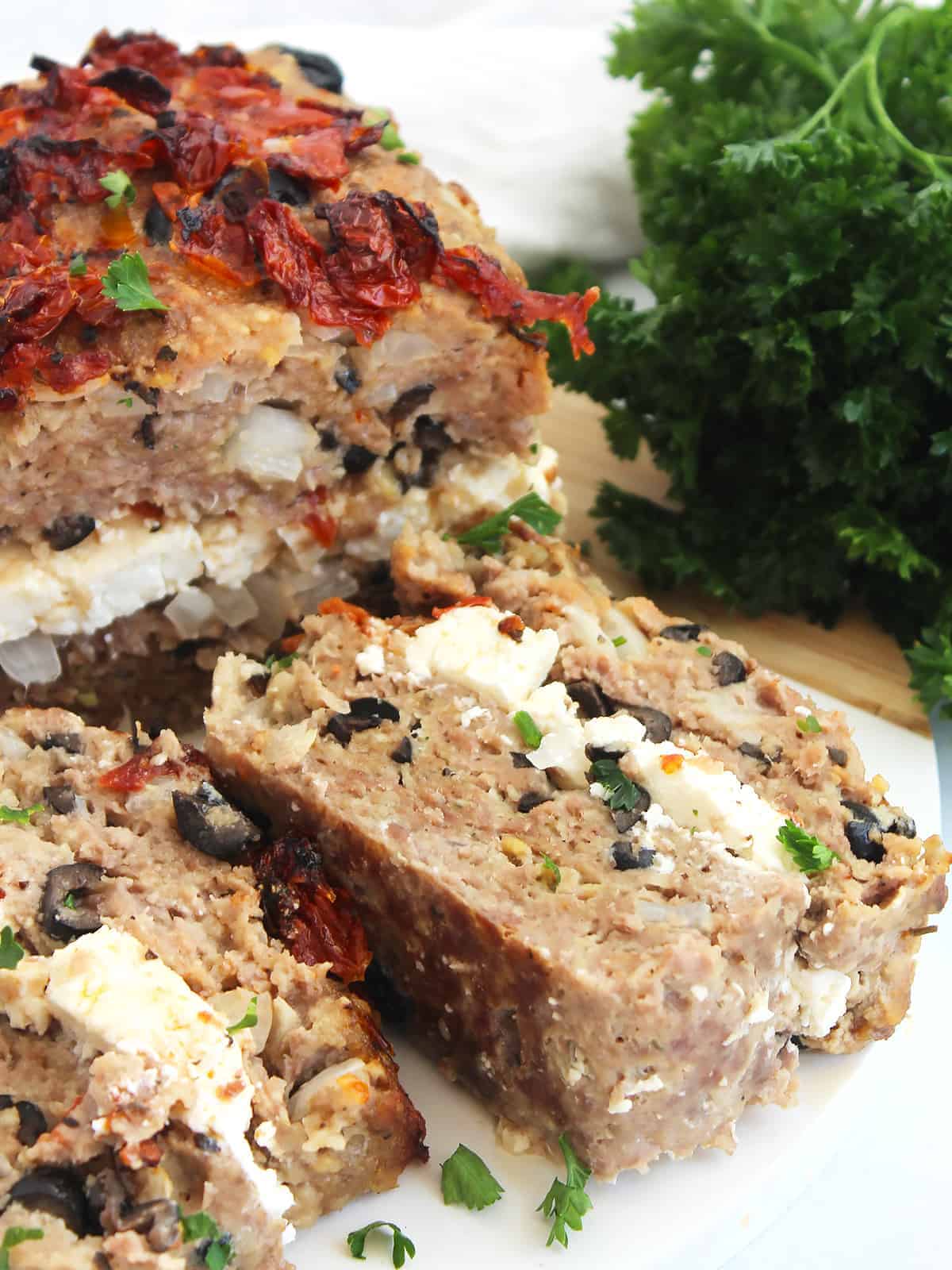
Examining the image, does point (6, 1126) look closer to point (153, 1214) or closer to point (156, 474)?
point (153, 1214)

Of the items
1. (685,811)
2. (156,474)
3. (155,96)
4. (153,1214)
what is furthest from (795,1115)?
(155,96)

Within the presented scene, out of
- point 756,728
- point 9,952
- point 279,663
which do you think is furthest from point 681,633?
point 9,952

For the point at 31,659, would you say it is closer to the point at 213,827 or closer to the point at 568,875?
the point at 213,827

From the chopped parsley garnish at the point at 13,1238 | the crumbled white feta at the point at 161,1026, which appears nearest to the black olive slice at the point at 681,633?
the crumbled white feta at the point at 161,1026

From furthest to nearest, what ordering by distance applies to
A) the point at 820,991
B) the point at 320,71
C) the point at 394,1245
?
1. the point at 320,71
2. the point at 820,991
3. the point at 394,1245

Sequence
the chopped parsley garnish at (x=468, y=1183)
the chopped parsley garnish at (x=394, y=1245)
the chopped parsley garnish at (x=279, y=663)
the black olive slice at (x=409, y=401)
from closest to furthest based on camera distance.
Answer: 1. the chopped parsley garnish at (x=394, y=1245)
2. the chopped parsley garnish at (x=468, y=1183)
3. the chopped parsley garnish at (x=279, y=663)
4. the black olive slice at (x=409, y=401)

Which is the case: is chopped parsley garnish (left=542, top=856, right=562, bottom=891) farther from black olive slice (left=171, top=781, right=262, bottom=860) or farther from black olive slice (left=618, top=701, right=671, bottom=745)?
black olive slice (left=171, top=781, right=262, bottom=860)

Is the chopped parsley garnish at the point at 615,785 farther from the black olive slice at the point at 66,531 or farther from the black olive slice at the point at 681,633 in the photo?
the black olive slice at the point at 66,531
